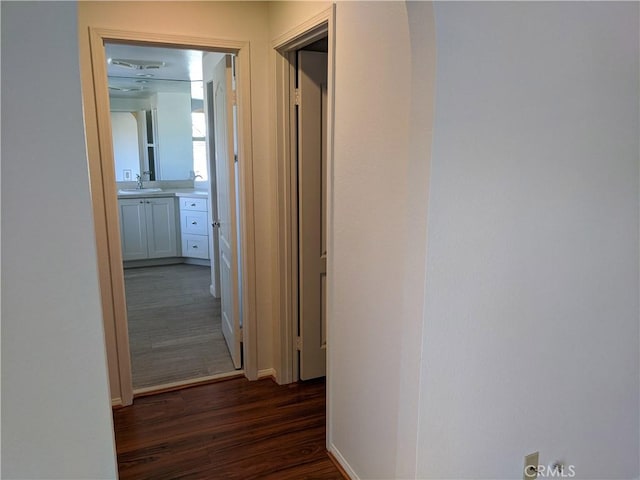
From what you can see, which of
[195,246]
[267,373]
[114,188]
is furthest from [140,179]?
[267,373]

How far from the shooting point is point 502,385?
163cm

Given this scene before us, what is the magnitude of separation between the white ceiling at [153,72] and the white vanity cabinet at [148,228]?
60.5 inches

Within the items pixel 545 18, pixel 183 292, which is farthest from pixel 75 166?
pixel 183 292

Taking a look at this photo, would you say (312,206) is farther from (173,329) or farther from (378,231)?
(173,329)

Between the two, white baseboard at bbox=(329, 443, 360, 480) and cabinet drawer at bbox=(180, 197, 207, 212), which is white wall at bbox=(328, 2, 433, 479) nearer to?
white baseboard at bbox=(329, 443, 360, 480)

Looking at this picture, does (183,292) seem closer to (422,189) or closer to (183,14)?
(183,14)

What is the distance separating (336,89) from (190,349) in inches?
94.2

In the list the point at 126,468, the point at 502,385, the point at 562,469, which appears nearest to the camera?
the point at 502,385

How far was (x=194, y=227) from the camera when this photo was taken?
5945 millimetres

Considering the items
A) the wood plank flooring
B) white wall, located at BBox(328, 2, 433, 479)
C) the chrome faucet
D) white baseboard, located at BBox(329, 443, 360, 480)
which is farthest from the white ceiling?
white baseboard, located at BBox(329, 443, 360, 480)

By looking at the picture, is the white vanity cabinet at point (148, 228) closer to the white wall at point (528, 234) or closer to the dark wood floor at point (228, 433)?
the dark wood floor at point (228, 433)

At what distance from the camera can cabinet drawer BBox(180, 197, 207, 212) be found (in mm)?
5797

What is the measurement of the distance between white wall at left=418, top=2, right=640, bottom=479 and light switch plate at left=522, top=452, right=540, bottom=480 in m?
0.03

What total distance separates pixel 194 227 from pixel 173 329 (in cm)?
227
